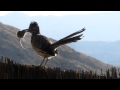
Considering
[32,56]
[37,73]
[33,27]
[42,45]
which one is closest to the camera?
[37,73]

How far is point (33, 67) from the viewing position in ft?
15.3

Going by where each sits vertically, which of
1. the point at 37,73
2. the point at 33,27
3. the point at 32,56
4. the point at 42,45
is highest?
the point at 32,56

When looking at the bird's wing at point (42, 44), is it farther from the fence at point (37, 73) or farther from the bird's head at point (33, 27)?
the fence at point (37, 73)

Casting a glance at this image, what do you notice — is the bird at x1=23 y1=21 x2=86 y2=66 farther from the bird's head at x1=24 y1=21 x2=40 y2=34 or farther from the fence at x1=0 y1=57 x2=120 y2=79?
the fence at x1=0 y1=57 x2=120 y2=79

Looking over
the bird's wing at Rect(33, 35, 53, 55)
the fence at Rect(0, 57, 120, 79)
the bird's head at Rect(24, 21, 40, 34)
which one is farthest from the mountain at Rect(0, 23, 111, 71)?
the fence at Rect(0, 57, 120, 79)

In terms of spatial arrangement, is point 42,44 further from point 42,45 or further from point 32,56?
point 32,56

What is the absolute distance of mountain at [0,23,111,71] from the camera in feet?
342

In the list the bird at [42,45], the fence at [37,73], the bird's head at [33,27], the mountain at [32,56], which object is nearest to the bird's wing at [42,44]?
the bird at [42,45]

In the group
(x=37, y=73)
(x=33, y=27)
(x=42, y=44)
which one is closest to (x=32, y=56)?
(x=33, y=27)

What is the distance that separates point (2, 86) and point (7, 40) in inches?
4588

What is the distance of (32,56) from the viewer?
106875mm

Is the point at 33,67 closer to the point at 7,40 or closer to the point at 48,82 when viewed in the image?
the point at 48,82

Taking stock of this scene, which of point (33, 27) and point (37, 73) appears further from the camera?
point (33, 27)
